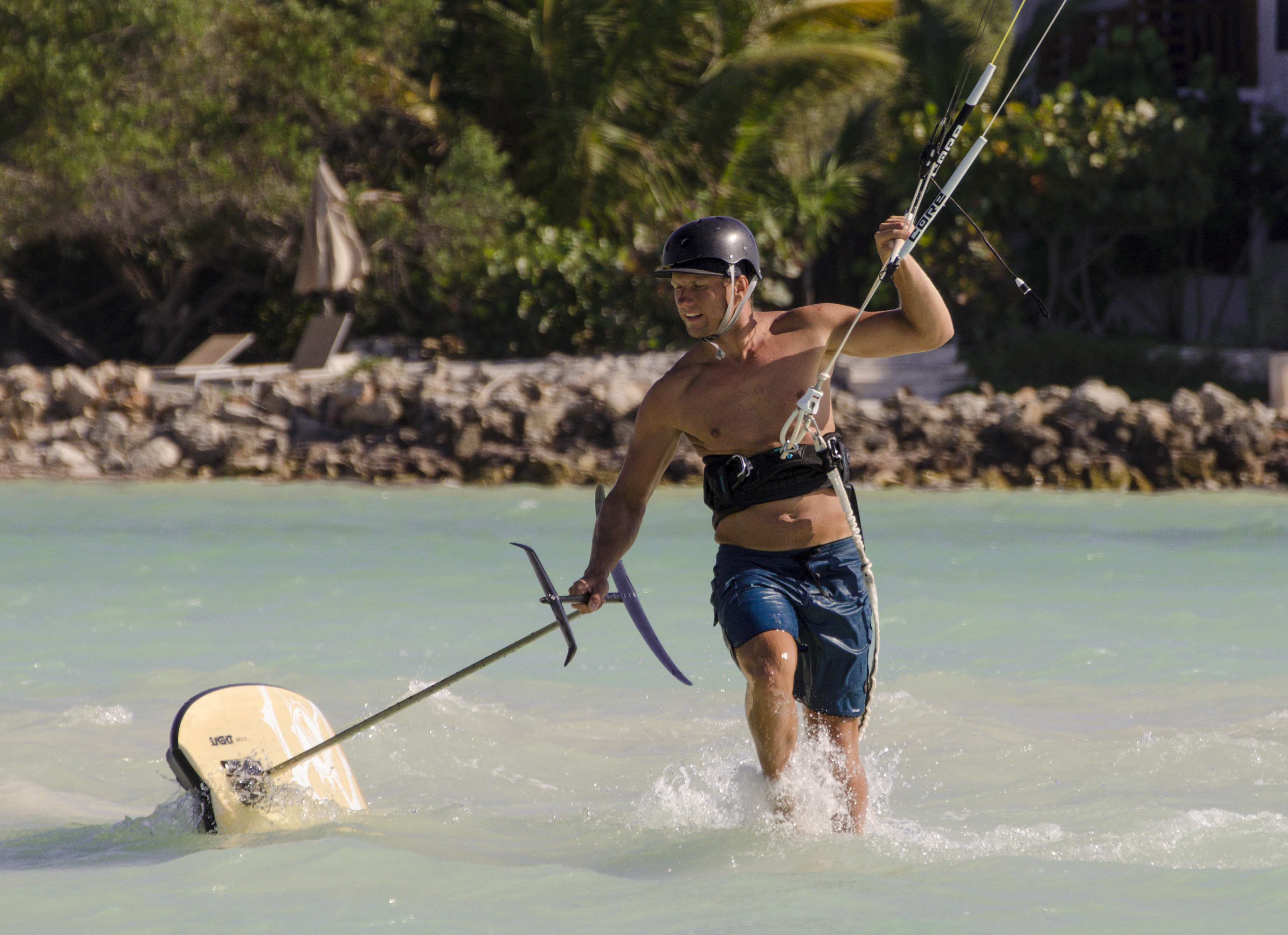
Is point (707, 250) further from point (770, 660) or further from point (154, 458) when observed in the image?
point (154, 458)

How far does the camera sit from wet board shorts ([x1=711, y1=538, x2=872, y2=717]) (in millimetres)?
4117

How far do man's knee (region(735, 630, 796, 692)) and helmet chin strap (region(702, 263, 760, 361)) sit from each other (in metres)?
0.85

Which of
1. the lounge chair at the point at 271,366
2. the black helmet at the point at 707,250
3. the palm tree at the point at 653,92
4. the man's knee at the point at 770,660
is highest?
the palm tree at the point at 653,92

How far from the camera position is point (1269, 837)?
4535 mm

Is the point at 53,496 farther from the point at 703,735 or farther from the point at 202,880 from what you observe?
the point at 202,880

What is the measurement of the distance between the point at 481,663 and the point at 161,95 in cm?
1560

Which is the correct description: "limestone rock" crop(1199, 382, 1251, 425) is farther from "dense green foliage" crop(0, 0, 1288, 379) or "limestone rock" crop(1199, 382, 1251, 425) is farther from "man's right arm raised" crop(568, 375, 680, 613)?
"man's right arm raised" crop(568, 375, 680, 613)

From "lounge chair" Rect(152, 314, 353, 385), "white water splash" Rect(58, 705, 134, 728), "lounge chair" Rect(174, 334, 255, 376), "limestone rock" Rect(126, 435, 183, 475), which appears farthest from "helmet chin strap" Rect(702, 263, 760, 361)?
"lounge chair" Rect(174, 334, 255, 376)

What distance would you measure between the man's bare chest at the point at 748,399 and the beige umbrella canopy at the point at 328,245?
13.6 meters

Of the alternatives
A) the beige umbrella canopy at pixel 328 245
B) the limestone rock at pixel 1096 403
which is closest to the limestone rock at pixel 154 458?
the beige umbrella canopy at pixel 328 245

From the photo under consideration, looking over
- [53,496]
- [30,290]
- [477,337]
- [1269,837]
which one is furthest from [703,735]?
[30,290]

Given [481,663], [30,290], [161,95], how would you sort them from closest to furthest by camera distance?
[481,663] → [161,95] → [30,290]

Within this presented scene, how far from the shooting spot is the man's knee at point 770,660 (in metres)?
3.93

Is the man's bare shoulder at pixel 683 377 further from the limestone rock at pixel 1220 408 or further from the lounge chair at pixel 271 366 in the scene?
the lounge chair at pixel 271 366
